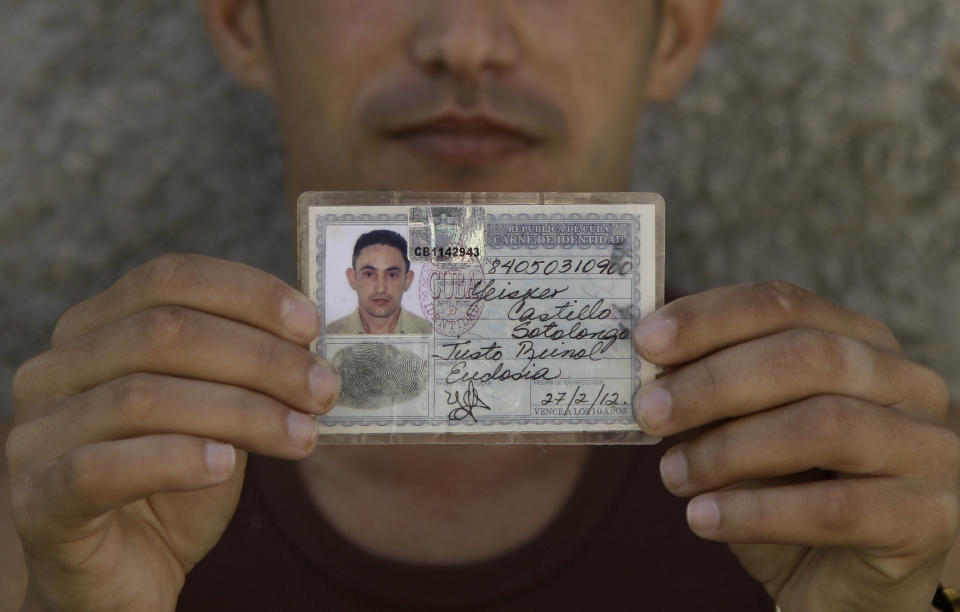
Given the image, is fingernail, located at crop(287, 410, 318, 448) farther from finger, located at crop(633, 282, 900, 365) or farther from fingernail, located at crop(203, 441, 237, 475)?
finger, located at crop(633, 282, 900, 365)

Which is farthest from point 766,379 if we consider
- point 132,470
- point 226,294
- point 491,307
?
point 132,470

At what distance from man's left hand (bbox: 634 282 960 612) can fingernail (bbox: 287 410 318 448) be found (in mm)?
430

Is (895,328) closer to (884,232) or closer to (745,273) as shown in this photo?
(884,232)

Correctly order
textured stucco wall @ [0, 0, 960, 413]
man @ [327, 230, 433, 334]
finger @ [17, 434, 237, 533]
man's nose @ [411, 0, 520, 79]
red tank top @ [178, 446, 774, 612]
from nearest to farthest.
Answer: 1. finger @ [17, 434, 237, 533]
2. man @ [327, 230, 433, 334]
3. man's nose @ [411, 0, 520, 79]
4. red tank top @ [178, 446, 774, 612]
5. textured stucco wall @ [0, 0, 960, 413]

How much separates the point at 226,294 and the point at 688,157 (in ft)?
5.22

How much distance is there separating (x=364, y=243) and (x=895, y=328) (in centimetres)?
176

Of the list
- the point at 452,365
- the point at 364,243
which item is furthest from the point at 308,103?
the point at 452,365

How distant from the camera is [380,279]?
111cm

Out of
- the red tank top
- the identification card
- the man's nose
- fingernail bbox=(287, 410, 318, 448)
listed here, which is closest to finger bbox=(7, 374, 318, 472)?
fingernail bbox=(287, 410, 318, 448)

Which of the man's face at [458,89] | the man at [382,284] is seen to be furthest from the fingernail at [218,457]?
the man's face at [458,89]

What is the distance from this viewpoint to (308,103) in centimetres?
156

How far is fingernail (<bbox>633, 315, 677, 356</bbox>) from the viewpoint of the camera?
3.39 ft

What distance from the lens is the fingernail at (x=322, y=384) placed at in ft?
3.30

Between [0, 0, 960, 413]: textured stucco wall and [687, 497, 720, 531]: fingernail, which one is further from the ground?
[0, 0, 960, 413]: textured stucco wall
